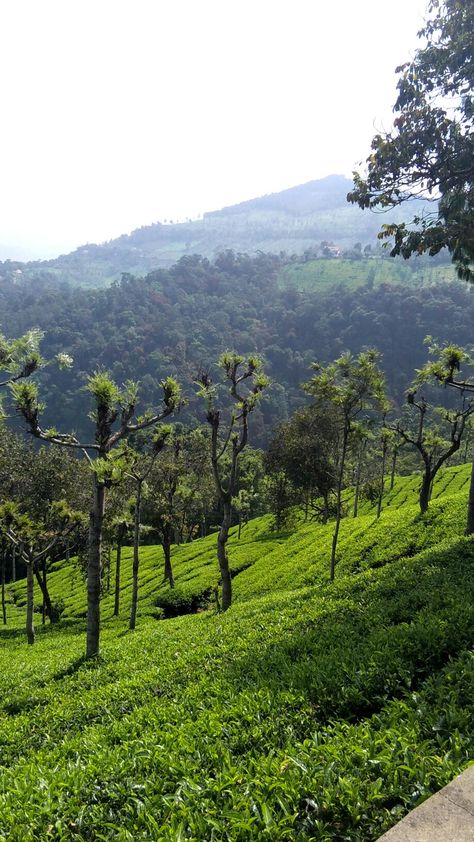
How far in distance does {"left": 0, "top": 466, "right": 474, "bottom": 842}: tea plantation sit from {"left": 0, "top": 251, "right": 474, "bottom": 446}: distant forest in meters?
109

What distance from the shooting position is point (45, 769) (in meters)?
5.42

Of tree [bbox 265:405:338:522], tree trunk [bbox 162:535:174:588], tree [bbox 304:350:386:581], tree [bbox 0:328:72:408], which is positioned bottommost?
tree trunk [bbox 162:535:174:588]

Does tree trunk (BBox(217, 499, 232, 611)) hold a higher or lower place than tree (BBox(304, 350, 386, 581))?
lower

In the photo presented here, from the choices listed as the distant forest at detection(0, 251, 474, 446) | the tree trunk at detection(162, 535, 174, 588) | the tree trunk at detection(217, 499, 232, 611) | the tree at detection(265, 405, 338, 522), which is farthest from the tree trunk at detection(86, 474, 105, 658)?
the distant forest at detection(0, 251, 474, 446)

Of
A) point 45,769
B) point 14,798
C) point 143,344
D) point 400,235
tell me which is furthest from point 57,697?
point 143,344

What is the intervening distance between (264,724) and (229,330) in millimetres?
168753

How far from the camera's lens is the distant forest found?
444 ft

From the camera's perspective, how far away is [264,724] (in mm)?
5238

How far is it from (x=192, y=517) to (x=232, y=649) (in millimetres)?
50117

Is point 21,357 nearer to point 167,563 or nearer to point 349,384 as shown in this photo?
point 349,384

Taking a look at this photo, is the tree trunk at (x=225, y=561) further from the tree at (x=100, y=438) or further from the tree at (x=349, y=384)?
the tree at (x=100, y=438)

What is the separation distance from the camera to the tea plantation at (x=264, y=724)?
383cm

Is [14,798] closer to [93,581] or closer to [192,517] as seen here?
[93,581]

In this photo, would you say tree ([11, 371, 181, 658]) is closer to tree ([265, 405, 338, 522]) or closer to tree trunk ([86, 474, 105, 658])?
tree trunk ([86, 474, 105, 658])
